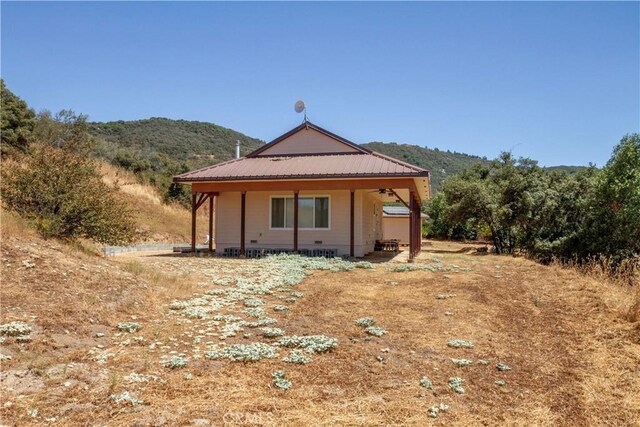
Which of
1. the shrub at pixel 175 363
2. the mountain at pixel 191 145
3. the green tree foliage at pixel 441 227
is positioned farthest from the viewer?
the mountain at pixel 191 145

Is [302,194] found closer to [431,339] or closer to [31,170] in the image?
[31,170]

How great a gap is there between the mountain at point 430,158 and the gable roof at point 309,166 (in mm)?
52912

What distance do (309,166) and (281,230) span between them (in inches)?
101

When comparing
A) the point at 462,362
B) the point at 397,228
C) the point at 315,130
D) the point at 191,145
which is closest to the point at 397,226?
the point at 397,228

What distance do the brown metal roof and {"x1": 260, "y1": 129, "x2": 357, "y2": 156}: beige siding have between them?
0.38 m

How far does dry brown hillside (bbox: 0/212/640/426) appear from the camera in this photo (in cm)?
393

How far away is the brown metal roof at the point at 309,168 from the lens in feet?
49.4

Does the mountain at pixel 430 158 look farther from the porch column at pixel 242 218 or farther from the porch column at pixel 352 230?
the porch column at pixel 242 218

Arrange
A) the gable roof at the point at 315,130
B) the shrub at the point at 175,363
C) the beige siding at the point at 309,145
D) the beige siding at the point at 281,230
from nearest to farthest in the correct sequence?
the shrub at the point at 175,363, the beige siding at the point at 281,230, the gable roof at the point at 315,130, the beige siding at the point at 309,145

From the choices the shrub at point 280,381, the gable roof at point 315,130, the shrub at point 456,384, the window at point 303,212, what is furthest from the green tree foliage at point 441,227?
the shrub at point 280,381

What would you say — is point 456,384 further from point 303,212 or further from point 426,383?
point 303,212

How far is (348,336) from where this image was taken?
6.19m

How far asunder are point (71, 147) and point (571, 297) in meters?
11.5

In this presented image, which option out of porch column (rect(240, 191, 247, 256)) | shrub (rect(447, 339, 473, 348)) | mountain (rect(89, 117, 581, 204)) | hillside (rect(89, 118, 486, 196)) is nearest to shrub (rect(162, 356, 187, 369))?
shrub (rect(447, 339, 473, 348))
